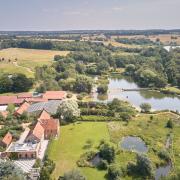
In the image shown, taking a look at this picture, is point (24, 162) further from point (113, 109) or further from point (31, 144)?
point (113, 109)

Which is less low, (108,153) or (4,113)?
(108,153)

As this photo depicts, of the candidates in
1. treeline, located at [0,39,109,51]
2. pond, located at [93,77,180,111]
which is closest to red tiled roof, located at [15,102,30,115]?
pond, located at [93,77,180,111]

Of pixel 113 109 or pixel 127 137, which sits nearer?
pixel 127 137

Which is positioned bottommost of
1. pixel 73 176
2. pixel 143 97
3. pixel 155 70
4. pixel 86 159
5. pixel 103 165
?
pixel 143 97

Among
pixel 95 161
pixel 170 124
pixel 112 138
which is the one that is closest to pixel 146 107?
pixel 170 124

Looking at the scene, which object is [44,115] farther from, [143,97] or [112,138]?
[143,97]

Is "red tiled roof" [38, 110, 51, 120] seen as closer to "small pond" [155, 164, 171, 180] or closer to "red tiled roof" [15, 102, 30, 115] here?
"red tiled roof" [15, 102, 30, 115]

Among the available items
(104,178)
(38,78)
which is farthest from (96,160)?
(38,78)
